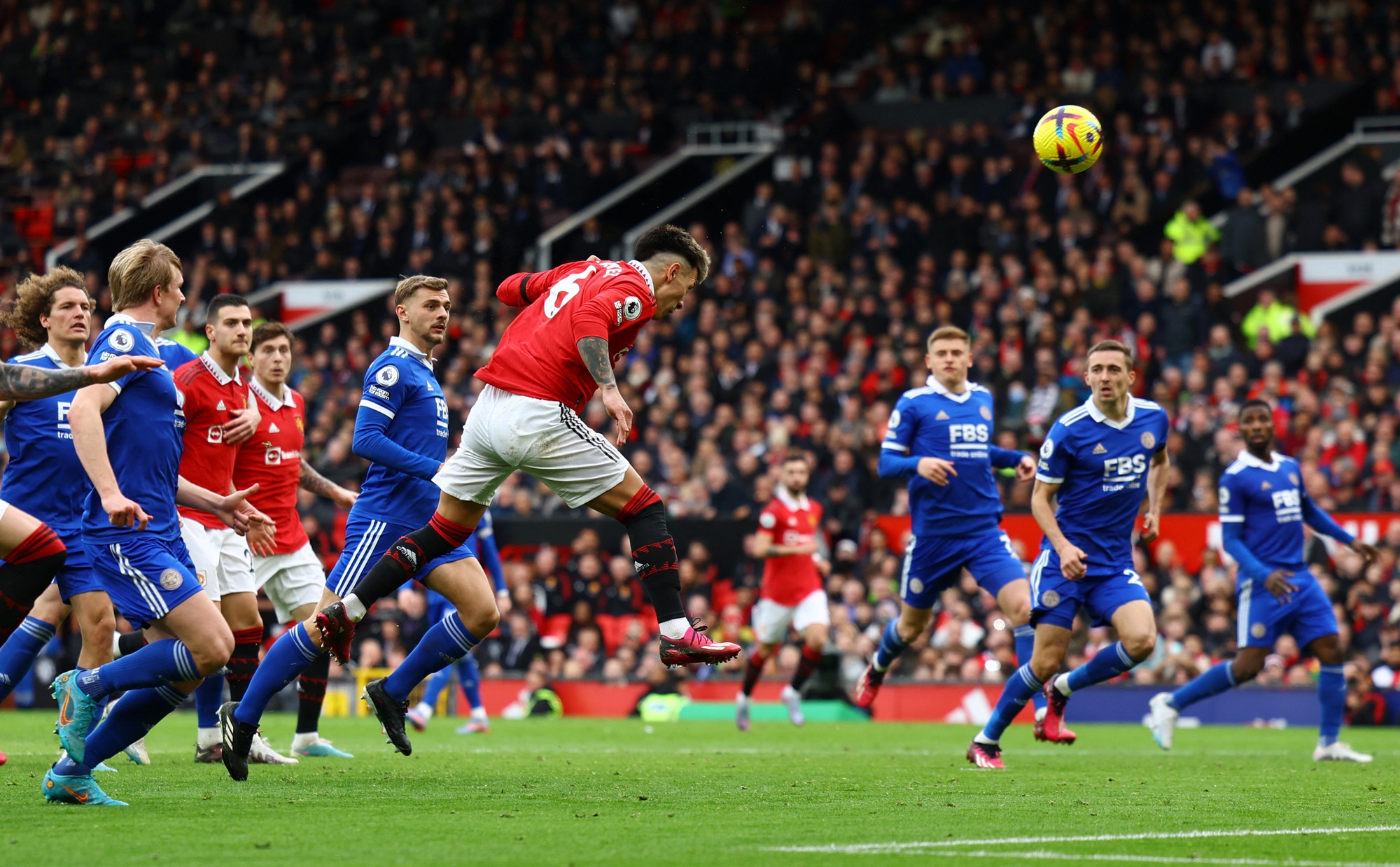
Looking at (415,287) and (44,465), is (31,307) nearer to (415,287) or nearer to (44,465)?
(44,465)

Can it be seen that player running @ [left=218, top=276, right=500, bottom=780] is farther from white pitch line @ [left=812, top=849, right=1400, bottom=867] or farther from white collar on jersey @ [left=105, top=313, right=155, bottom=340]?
white pitch line @ [left=812, top=849, right=1400, bottom=867]

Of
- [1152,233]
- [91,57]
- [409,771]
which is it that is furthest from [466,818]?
[91,57]

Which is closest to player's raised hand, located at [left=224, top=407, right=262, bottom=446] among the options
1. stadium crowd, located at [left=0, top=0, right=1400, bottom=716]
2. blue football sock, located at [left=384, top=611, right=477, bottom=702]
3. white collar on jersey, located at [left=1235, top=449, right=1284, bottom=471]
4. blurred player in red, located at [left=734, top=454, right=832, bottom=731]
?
blue football sock, located at [left=384, top=611, right=477, bottom=702]

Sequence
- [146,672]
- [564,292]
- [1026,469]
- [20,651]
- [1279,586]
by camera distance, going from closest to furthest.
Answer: [146,672], [564,292], [20,651], [1026,469], [1279,586]

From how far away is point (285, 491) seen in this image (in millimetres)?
10523

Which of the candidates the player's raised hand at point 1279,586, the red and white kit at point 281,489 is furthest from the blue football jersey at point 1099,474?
the red and white kit at point 281,489

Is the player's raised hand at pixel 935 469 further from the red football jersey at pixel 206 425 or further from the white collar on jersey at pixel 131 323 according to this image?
the white collar on jersey at pixel 131 323

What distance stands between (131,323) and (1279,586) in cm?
781

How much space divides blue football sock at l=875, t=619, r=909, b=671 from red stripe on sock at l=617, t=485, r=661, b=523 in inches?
163

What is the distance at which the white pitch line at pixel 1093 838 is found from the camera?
5.94 meters

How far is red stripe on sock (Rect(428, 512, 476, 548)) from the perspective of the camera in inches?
330

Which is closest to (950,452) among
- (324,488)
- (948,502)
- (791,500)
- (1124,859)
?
(948,502)

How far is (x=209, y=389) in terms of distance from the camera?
9.34m

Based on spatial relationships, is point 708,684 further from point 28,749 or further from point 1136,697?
point 28,749
